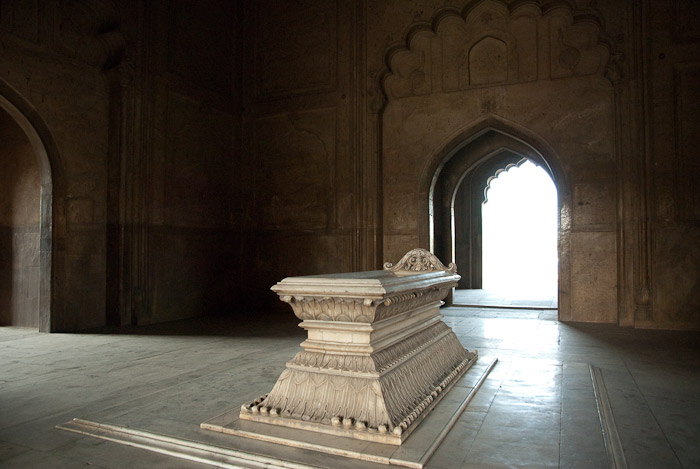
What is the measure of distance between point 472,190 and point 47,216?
29.0ft

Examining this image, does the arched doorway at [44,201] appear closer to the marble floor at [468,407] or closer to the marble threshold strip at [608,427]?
the marble floor at [468,407]

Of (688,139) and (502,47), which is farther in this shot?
(502,47)

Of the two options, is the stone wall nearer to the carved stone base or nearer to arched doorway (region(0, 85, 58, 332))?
arched doorway (region(0, 85, 58, 332))

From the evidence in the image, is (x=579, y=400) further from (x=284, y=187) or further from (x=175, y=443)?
(x=284, y=187)

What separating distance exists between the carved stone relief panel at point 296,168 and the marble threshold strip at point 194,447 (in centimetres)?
551

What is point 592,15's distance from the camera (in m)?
6.66

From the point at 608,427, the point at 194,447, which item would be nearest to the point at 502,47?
the point at 608,427

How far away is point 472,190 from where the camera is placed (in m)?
11.8

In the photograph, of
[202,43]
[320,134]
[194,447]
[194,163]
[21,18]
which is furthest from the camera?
[320,134]

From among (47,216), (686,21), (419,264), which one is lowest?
(419,264)

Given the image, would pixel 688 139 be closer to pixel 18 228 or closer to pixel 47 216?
pixel 47 216

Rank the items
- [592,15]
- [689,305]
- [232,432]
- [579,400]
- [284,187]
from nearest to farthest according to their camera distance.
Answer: [232,432] < [579,400] < [689,305] < [592,15] < [284,187]

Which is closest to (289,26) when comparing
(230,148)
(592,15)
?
(230,148)

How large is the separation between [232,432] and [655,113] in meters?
6.33
